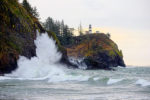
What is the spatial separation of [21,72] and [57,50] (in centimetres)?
1711

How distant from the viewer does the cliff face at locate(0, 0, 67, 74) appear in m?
27.6

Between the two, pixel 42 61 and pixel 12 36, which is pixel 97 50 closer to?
pixel 42 61

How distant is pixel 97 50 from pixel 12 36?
1963 inches

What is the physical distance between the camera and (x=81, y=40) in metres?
90.2

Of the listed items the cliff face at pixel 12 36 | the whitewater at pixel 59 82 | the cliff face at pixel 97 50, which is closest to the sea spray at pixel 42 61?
the whitewater at pixel 59 82

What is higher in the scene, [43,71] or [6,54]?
[6,54]

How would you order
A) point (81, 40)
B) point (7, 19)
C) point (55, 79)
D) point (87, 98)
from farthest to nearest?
point (81, 40), point (7, 19), point (55, 79), point (87, 98)

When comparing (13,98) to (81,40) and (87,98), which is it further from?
(81,40)

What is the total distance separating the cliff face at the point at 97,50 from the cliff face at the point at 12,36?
37.1 meters

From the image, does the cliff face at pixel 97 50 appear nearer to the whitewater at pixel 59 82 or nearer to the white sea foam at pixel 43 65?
the white sea foam at pixel 43 65

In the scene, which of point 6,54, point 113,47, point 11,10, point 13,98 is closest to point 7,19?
point 11,10

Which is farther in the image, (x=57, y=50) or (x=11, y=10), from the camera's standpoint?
(x=57, y=50)

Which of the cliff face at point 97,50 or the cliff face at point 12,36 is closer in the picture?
the cliff face at point 12,36

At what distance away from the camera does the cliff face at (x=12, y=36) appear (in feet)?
90.6
